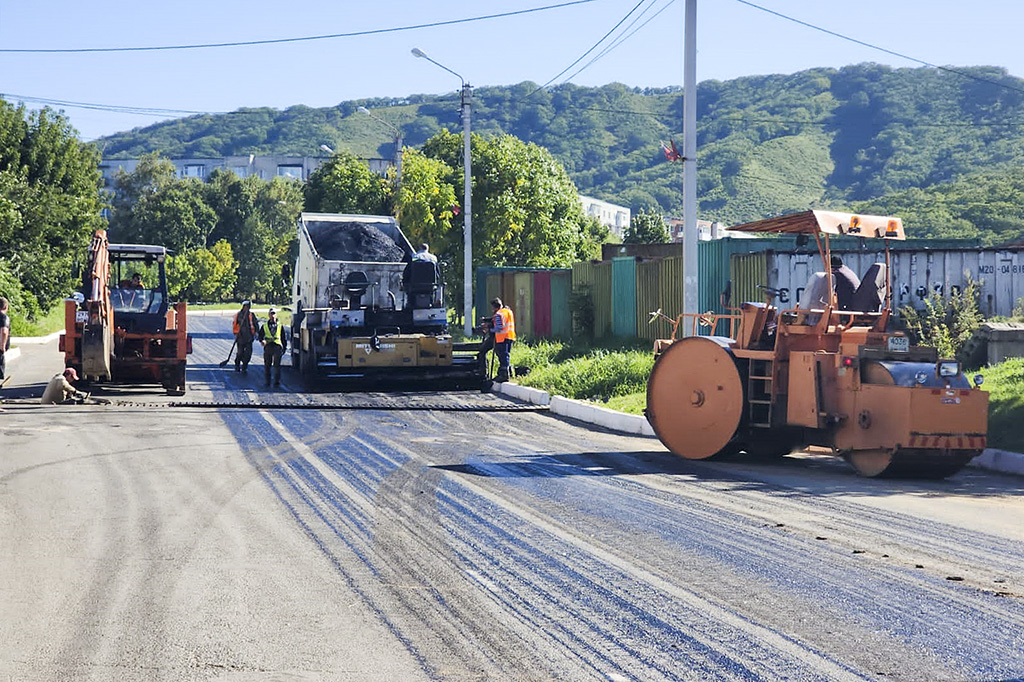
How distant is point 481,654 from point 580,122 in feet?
639

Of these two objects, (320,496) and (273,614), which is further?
(320,496)

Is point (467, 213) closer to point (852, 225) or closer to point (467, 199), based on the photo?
point (467, 199)

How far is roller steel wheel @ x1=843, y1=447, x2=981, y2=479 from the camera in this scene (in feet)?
37.8

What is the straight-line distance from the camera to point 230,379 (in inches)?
997

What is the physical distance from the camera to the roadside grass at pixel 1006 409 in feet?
43.6

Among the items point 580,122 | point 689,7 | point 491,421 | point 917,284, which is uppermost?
point 580,122

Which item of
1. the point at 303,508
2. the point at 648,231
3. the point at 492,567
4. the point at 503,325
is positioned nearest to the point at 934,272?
the point at 503,325

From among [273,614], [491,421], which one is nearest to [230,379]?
[491,421]

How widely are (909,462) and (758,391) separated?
1862mm

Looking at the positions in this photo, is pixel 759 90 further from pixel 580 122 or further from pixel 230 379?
pixel 230 379

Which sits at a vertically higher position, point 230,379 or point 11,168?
point 11,168

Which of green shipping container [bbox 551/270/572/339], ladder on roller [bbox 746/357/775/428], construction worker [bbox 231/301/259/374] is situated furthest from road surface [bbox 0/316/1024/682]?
green shipping container [bbox 551/270/572/339]

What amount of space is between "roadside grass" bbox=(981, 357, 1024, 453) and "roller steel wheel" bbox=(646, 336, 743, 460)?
8.95ft

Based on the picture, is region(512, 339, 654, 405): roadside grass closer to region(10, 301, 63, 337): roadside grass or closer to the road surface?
the road surface
